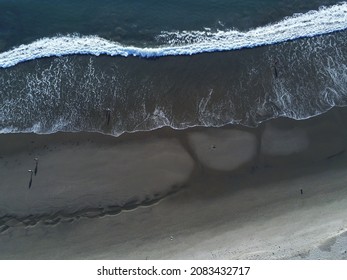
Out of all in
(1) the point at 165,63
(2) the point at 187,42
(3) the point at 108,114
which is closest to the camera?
(3) the point at 108,114

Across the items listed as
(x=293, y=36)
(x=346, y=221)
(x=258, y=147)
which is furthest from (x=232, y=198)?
(x=293, y=36)

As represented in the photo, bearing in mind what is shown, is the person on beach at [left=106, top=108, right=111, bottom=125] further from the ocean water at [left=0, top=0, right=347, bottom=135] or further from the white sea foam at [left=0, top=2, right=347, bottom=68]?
the white sea foam at [left=0, top=2, right=347, bottom=68]

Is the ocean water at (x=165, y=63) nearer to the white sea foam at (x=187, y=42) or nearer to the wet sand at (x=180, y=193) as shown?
the white sea foam at (x=187, y=42)

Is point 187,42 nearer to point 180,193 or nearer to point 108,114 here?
point 108,114

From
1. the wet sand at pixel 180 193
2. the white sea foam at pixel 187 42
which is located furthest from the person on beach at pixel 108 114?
the white sea foam at pixel 187 42

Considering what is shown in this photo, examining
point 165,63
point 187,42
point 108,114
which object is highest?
point 187,42

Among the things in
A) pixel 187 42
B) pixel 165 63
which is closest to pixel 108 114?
pixel 165 63
